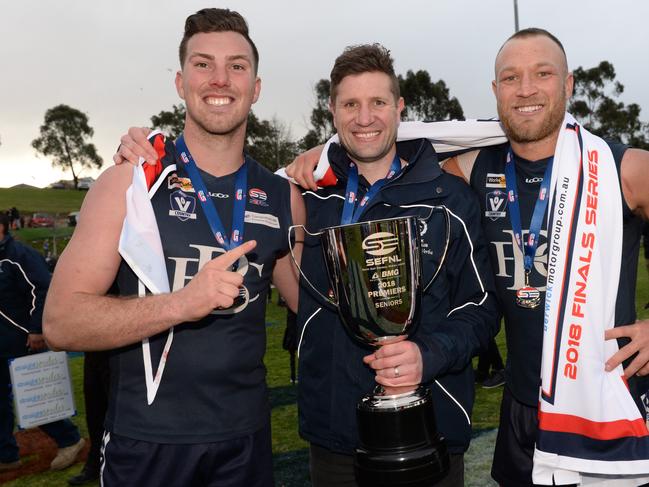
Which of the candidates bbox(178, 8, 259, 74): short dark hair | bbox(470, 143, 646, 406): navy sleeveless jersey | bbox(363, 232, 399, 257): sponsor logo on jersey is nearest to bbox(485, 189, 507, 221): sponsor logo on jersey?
bbox(470, 143, 646, 406): navy sleeveless jersey

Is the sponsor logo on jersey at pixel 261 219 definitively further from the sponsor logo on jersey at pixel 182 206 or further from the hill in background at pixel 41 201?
the hill in background at pixel 41 201

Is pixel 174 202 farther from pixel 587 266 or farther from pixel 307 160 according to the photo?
pixel 587 266

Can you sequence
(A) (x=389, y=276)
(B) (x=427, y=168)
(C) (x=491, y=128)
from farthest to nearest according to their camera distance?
(C) (x=491, y=128), (B) (x=427, y=168), (A) (x=389, y=276)

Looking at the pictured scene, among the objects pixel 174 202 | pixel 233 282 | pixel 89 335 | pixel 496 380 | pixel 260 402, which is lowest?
pixel 496 380

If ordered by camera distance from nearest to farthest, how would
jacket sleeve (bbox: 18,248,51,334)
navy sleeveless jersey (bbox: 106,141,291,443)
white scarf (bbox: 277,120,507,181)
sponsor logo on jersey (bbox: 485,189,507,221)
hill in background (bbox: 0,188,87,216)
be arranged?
1. navy sleeveless jersey (bbox: 106,141,291,443)
2. sponsor logo on jersey (bbox: 485,189,507,221)
3. white scarf (bbox: 277,120,507,181)
4. jacket sleeve (bbox: 18,248,51,334)
5. hill in background (bbox: 0,188,87,216)

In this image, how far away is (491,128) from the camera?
256 centimetres


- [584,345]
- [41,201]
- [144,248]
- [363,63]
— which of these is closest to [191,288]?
[144,248]

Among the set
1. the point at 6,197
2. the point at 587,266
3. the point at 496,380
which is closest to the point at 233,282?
the point at 587,266

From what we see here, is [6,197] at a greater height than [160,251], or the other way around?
[6,197]

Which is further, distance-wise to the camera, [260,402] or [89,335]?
[260,402]

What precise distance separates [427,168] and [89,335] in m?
1.26

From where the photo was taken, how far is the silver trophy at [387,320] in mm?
1970

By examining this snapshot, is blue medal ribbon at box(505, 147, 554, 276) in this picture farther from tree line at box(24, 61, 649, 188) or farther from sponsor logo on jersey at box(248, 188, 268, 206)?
tree line at box(24, 61, 649, 188)

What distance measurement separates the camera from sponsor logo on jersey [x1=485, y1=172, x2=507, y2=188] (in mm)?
2473
